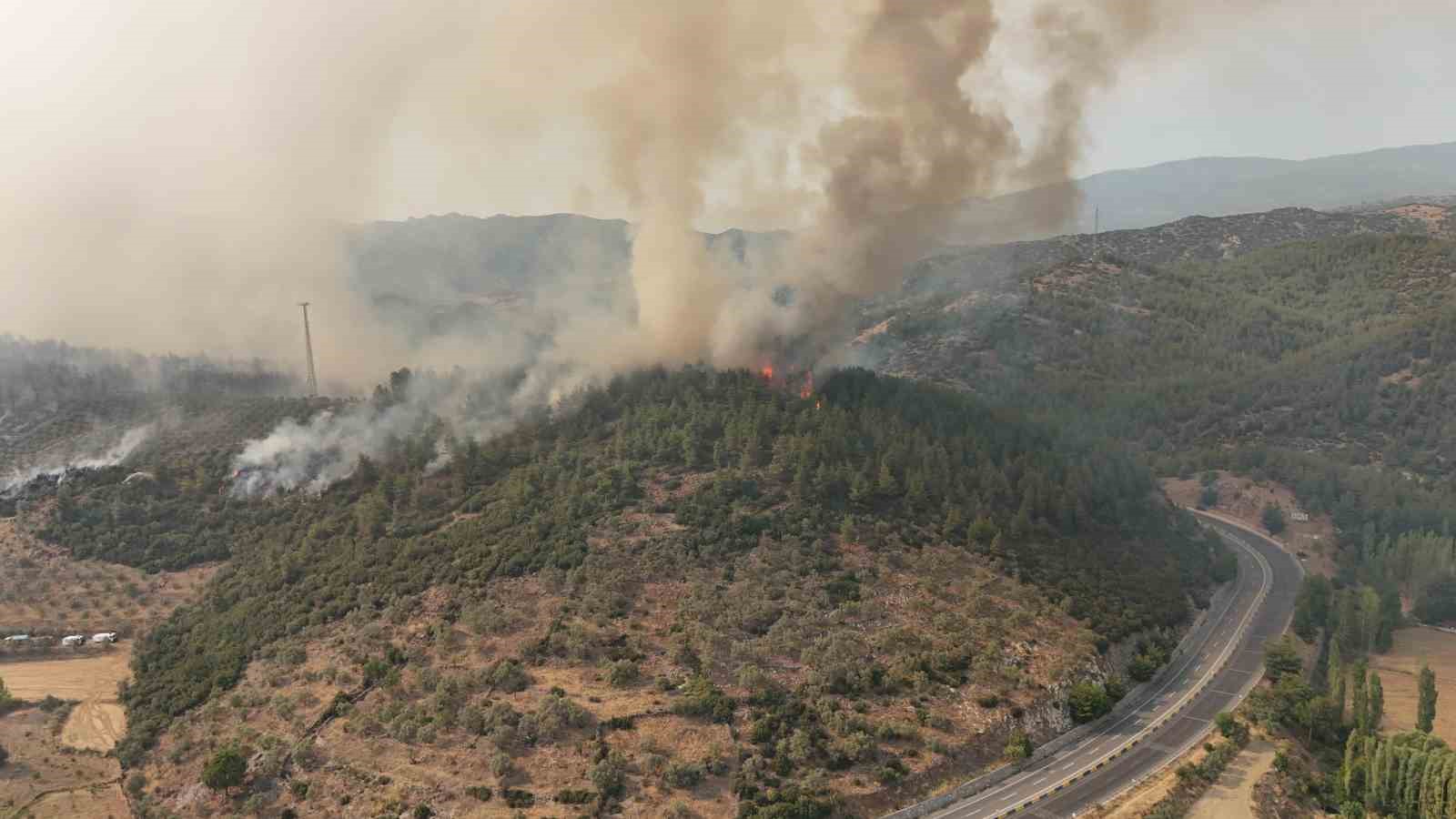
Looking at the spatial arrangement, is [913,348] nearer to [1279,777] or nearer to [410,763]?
[1279,777]

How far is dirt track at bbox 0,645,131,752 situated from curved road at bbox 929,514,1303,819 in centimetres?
5639

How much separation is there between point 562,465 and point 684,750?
3563cm

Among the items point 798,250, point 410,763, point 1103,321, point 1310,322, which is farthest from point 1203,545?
point 1310,322

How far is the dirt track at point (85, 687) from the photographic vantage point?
6222cm

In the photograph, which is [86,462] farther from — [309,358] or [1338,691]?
[1338,691]

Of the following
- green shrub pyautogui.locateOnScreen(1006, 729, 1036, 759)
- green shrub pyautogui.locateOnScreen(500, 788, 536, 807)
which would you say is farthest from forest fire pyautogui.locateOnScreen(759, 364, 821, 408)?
green shrub pyautogui.locateOnScreen(500, 788, 536, 807)

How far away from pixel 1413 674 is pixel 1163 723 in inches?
1144

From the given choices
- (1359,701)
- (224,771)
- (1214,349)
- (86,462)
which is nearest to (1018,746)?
(1359,701)

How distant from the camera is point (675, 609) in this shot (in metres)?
63.1

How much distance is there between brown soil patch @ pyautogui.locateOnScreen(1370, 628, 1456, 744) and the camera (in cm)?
6347

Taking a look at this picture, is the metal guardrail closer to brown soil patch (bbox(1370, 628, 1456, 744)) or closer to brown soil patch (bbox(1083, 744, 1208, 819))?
brown soil patch (bbox(1083, 744, 1208, 819))

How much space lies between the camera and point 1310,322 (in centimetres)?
17738

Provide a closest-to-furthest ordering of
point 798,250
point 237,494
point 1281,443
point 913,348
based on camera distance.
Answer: point 798,250 → point 237,494 → point 1281,443 → point 913,348

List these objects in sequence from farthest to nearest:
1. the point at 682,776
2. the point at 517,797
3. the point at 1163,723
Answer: the point at 1163,723 → the point at 682,776 → the point at 517,797
